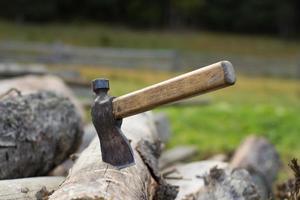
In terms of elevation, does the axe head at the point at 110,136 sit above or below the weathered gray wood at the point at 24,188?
above

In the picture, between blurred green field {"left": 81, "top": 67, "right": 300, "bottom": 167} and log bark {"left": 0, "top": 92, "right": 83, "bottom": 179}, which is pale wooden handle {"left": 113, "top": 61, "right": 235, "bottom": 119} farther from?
blurred green field {"left": 81, "top": 67, "right": 300, "bottom": 167}

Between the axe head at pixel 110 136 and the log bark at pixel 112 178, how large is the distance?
2.1 inches

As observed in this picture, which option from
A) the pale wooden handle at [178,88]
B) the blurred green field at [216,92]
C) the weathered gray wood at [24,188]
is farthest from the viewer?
the blurred green field at [216,92]

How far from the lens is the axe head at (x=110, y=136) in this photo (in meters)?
3.72

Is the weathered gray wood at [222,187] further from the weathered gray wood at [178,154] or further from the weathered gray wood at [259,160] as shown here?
the weathered gray wood at [178,154]

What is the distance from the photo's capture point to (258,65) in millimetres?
25062

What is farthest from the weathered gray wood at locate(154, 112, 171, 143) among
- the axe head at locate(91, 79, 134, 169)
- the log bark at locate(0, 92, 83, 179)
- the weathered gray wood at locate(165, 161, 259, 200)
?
the axe head at locate(91, 79, 134, 169)

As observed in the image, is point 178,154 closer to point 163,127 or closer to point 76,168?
point 163,127

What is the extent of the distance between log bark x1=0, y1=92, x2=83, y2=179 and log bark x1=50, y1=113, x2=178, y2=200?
51 centimetres

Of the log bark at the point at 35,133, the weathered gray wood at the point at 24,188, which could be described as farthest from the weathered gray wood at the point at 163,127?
the weathered gray wood at the point at 24,188

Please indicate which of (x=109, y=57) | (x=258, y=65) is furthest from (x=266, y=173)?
(x=258, y=65)

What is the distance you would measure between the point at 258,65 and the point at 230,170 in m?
20.7

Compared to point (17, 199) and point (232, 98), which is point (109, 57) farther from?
point (17, 199)

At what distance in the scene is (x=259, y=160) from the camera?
6.42m
